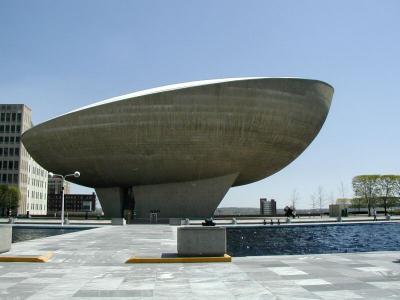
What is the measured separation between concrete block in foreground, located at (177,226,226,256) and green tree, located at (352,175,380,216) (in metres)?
78.7

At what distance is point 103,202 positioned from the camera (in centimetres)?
5356

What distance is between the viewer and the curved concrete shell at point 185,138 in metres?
42.1

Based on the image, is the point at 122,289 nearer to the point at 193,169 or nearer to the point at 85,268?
the point at 85,268

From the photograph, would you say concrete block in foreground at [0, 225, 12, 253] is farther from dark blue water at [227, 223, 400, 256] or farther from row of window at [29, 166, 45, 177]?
row of window at [29, 166, 45, 177]

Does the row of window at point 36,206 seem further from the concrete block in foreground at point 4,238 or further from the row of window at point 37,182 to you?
the concrete block in foreground at point 4,238

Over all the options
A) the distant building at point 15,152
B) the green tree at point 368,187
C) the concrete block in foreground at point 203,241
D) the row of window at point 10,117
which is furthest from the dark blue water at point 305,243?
the row of window at point 10,117

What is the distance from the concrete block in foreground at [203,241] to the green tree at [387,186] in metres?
80.3

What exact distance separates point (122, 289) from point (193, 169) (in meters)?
38.7

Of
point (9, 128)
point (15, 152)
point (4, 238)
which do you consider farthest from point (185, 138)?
point (9, 128)

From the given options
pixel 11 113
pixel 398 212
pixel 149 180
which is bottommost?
pixel 398 212

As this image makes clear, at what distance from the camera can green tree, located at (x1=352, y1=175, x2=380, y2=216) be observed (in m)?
83.5

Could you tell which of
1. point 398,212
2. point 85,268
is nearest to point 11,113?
point 398,212

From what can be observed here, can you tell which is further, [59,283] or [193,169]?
[193,169]

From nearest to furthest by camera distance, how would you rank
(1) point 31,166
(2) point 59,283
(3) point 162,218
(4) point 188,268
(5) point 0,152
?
(2) point 59,283 < (4) point 188,268 < (3) point 162,218 < (5) point 0,152 < (1) point 31,166
